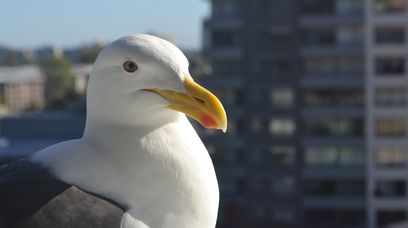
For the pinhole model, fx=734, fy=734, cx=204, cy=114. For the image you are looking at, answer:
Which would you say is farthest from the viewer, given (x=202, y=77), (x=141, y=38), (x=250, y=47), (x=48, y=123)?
(x=202, y=77)

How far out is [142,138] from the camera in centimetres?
94

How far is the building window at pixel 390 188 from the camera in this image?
13.3 m

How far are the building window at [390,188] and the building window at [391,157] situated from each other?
0.29m

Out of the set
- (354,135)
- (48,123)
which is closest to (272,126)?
(354,135)

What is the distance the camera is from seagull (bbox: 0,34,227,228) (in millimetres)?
902

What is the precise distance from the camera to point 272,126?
44.2 ft

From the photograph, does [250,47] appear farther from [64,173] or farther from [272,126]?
[64,173]

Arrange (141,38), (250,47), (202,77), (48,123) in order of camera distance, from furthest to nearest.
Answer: (202,77) → (250,47) → (48,123) → (141,38)

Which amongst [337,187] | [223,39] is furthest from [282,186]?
[223,39]

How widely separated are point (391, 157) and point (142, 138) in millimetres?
12973

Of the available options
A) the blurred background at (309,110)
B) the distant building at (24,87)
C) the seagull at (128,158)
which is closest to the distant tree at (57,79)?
the distant building at (24,87)

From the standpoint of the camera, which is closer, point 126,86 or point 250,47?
point 126,86

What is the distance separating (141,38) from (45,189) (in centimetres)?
22

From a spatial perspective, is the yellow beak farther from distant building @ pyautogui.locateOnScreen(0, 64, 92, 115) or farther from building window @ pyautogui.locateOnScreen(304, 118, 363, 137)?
distant building @ pyautogui.locateOnScreen(0, 64, 92, 115)
